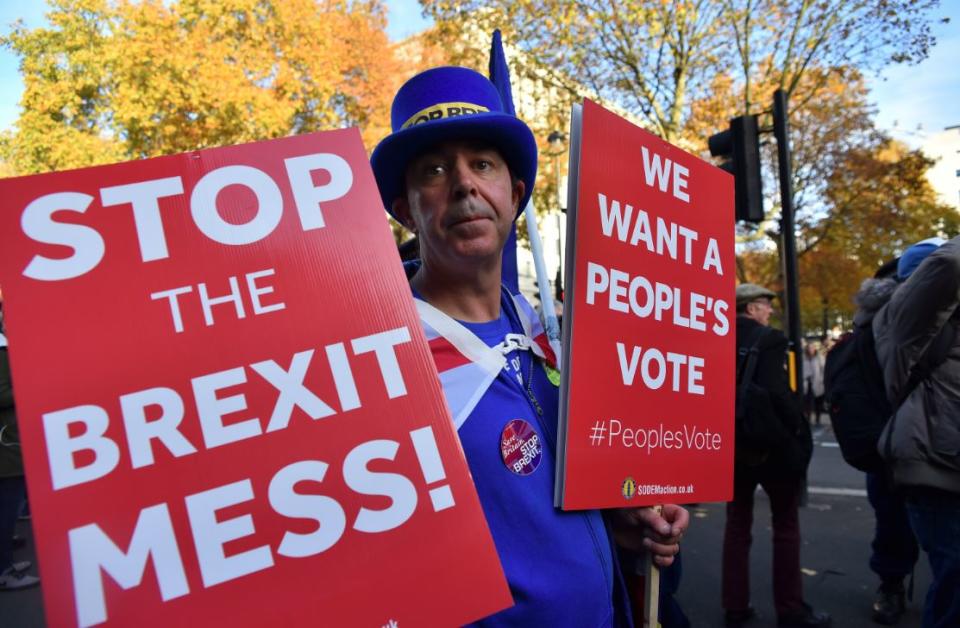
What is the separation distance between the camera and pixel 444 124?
57.3 inches

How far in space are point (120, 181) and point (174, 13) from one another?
15011mm

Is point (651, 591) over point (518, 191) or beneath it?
beneath

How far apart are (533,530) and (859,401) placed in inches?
108

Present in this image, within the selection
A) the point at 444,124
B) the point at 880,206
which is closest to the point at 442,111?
the point at 444,124

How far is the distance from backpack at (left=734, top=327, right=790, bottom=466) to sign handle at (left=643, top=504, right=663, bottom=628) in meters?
2.44

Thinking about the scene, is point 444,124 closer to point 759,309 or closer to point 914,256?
point 914,256

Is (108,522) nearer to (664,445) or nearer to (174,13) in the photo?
(664,445)

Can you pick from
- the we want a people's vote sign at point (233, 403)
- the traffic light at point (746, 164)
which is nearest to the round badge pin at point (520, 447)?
the we want a people's vote sign at point (233, 403)

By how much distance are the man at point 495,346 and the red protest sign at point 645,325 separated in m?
0.08

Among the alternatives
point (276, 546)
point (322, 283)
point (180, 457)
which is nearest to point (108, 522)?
point (180, 457)

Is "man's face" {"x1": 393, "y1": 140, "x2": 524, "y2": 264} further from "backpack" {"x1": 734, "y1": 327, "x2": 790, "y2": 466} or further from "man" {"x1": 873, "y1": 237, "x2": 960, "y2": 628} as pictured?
"backpack" {"x1": 734, "y1": 327, "x2": 790, "y2": 466}

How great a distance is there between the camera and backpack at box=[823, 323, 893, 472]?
135 inches

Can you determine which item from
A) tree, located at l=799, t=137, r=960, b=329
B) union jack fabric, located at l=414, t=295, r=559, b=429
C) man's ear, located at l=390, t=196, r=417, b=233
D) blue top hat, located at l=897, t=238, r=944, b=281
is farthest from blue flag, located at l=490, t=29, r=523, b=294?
tree, located at l=799, t=137, r=960, b=329

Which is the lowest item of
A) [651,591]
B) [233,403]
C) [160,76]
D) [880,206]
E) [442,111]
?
[651,591]
